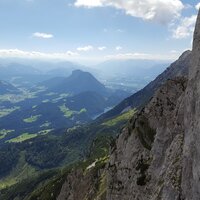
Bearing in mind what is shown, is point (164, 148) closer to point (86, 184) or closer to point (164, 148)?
point (164, 148)

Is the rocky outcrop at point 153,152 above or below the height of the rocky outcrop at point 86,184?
above

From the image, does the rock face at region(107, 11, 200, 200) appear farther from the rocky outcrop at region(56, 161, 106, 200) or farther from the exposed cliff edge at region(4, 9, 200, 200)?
the rocky outcrop at region(56, 161, 106, 200)

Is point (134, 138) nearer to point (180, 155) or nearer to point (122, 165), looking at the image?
point (122, 165)

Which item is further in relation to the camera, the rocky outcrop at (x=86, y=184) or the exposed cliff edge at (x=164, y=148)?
the rocky outcrop at (x=86, y=184)

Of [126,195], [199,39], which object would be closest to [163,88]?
[126,195]

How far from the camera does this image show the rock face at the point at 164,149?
124ft

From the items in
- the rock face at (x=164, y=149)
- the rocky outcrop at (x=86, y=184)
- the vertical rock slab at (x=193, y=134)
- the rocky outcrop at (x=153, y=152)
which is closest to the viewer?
the vertical rock slab at (x=193, y=134)

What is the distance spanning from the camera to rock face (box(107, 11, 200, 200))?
124 feet

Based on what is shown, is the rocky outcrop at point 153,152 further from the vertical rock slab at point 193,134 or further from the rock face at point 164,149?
the vertical rock slab at point 193,134

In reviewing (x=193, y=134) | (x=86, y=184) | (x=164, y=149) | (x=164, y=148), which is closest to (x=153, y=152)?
(x=164, y=148)

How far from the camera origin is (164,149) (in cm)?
5369

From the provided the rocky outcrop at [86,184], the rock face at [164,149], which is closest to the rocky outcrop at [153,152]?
the rock face at [164,149]

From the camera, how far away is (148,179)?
183 feet

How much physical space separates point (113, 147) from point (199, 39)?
1685 inches
